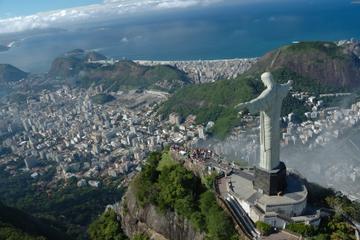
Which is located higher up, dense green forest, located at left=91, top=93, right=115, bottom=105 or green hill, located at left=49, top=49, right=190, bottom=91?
green hill, located at left=49, top=49, right=190, bottom=91

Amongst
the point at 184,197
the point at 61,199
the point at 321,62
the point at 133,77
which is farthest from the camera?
the point at 133,77

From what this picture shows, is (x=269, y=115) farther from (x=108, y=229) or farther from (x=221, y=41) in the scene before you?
(x=221, y=41)

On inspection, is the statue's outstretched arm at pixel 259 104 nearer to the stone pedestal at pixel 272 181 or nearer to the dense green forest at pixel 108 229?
the stone pedestal at pixel 272 181

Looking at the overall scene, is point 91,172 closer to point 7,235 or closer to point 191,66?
point 7,235

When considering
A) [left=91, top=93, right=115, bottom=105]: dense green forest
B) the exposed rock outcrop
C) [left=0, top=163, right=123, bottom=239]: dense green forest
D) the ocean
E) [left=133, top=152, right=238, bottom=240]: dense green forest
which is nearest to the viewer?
[left=133, top=152, right=238, bottom=240]: dense green forest

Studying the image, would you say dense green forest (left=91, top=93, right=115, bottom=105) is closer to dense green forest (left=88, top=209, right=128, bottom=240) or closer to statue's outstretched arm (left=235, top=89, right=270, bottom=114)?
dense green forest (left=88, top=209, right=128, bottom=240)

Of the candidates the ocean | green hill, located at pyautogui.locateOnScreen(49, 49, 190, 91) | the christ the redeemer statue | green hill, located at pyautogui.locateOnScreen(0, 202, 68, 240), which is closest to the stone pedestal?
the christ the redeemer statue

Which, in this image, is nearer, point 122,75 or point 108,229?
point 108,229

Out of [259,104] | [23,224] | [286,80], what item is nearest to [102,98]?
[286,80]
